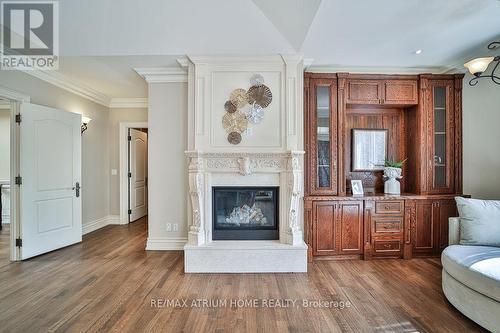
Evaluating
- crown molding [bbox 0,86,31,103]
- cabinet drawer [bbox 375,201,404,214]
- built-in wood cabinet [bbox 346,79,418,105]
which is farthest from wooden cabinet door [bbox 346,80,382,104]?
crown molding [bbox 0,86,31,103]

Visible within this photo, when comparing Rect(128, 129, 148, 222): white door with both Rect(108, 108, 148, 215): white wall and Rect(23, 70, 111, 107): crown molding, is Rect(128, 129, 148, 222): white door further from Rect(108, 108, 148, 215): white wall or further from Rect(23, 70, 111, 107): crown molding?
Rect(23, 70, 111, 107): crown molding

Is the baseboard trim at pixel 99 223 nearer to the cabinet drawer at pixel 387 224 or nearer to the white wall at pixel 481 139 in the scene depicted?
the cabinet drawer at pixel 387 224

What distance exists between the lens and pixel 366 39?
9.52 feet

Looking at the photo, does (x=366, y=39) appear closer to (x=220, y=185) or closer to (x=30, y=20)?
(x=220, y=185)

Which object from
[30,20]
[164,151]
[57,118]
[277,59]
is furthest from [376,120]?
[57,118]

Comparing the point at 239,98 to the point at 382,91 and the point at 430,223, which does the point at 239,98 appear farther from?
the point at 430,223

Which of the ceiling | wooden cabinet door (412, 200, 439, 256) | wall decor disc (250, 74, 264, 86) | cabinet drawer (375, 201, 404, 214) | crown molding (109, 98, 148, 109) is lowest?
wooden cabinet door (412, 200, 439, 256)

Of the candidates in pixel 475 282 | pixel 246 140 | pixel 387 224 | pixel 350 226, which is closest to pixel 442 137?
pixel 387 224

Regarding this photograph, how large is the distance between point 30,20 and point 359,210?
176 inches

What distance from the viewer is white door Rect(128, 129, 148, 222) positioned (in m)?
5.39

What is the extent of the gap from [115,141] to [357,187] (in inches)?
188

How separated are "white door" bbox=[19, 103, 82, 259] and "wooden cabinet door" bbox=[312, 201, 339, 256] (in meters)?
3.75

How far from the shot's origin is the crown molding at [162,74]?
11.8 feet

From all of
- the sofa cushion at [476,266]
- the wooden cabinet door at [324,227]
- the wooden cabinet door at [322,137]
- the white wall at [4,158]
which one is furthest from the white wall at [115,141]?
the sofa cushion at [476,266]
